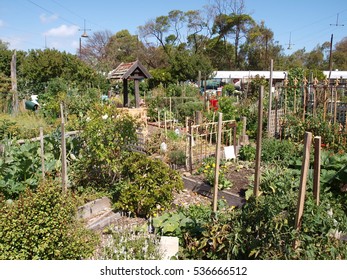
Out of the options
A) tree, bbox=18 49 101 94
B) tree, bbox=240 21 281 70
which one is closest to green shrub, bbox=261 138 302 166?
tree, bbox=18 49 101 94

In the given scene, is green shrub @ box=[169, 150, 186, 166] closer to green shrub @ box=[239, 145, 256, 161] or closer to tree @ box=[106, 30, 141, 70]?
green shrub @ box=[239, 145, 256, 161]

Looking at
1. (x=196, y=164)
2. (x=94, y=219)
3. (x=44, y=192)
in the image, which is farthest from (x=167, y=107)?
(x=44, y=192)

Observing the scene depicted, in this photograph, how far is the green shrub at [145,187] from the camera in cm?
490

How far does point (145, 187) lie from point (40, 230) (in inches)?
80.5

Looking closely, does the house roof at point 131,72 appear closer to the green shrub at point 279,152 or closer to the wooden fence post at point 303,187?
the green shrub at point 279,152

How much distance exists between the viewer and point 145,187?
501 centimetres

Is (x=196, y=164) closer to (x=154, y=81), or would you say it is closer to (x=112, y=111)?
(x=112, y=111)

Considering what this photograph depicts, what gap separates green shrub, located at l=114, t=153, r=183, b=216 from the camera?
16.1ft

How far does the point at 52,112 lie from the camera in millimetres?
11914

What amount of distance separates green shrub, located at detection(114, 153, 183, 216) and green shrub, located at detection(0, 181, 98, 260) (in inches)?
57.6

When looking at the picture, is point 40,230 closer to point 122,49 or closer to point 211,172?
point 211,172

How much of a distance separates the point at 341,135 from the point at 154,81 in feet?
56.9

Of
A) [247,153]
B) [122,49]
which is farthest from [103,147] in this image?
[122,49]

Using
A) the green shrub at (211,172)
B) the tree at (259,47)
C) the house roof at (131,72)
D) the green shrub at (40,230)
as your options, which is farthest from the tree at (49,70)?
the tree at (259,47)
